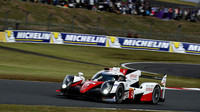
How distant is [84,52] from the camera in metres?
31.1

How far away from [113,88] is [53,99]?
1.73 meters

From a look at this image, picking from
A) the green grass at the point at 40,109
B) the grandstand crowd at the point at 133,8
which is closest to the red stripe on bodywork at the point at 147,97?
the green grass at the point at 40,109

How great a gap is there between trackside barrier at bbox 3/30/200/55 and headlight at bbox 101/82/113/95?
22.2 m

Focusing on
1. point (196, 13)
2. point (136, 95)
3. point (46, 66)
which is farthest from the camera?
point (196, 13)

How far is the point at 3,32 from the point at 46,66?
10.6 m

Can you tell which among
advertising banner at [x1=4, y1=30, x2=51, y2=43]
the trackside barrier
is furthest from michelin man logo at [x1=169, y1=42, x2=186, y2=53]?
advertising banner at [x1=4, y1=30, x2=51, y2=43]

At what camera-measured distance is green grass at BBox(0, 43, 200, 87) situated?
1892 cm

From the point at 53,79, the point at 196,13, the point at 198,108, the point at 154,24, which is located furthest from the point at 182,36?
the point at 198,108

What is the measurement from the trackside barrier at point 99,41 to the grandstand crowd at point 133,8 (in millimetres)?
7039

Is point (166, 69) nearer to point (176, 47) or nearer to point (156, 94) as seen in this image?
point (176, 47)

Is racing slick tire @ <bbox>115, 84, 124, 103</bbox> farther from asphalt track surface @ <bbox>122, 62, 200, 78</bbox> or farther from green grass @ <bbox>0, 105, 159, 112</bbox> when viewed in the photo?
asphalt track surface @ <bbox>122, 62, 200, 78</bbox>

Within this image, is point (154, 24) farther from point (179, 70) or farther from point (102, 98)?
point (102, 98)

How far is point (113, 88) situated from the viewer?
35.0 feet

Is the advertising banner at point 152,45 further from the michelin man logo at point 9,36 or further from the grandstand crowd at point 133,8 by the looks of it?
the michelin man logo at point 9,36
